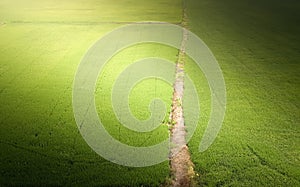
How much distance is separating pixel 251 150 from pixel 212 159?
1.53 m

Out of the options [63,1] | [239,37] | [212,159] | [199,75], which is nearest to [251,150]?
[212,159]

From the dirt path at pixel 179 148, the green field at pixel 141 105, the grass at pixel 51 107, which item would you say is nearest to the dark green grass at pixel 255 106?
the green field at pixel 141 105

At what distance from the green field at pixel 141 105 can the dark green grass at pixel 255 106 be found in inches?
1.5

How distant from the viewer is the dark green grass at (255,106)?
28.8 feet

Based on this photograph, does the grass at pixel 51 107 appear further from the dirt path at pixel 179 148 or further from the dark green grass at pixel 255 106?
the dark green grass at pixel 255 106

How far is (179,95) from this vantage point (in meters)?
13.6

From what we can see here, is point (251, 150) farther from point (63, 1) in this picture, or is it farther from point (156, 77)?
point (63, 1)

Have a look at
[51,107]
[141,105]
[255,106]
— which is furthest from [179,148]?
[51,107]

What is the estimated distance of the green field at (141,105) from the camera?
8688mm

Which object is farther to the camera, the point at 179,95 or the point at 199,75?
the point at 199,75

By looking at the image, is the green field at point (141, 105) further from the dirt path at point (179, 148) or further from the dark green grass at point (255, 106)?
the dirt path at point (179, 148)

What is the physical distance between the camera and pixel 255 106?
12.5 meters

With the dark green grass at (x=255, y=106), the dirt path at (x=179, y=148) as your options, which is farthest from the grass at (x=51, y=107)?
the dark green grass at (x=255, y=106)

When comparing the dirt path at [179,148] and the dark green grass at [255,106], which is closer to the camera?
the dirt path at [179,148]
